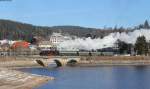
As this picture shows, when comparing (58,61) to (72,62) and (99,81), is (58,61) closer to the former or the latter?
(72,62)

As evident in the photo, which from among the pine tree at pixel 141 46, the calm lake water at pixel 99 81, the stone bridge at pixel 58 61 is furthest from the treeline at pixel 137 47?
the calm lake water at pixel 99 81

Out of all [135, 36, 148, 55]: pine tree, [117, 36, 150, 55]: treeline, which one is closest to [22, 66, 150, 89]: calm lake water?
[135, 36, 148, 55]: pine tree

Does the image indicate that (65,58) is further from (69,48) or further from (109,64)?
(69,48)

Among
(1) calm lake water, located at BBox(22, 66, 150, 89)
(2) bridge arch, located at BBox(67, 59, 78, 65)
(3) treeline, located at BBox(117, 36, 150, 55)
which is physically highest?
(3) treeline, located at BBox(117, 36, 150, 55)

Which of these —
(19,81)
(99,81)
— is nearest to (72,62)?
(99,81)

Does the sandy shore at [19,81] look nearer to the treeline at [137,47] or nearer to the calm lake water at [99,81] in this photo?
the calm lake water at [99,81]

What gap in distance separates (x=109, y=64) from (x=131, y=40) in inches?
1519

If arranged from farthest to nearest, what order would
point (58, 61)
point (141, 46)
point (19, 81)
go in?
point (141, 46) < point (58, 61) < point (19, 81)

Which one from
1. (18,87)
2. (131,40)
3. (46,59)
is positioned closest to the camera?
(18,87)

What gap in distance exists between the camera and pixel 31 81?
76.1m

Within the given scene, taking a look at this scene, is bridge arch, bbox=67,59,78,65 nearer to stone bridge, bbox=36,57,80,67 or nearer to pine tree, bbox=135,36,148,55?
stone bridge, bbox=36,57,80,67

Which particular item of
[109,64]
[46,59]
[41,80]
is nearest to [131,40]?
[109,64]

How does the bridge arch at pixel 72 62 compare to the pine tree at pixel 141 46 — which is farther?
the pine tree at pixel 141 46

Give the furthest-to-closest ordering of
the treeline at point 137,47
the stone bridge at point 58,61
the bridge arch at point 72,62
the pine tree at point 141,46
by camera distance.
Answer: the treeline at point 137,47 → the pine tree at point 141,46 → the bridge arch at point 72,62 → the stone bridge at point 58,61
